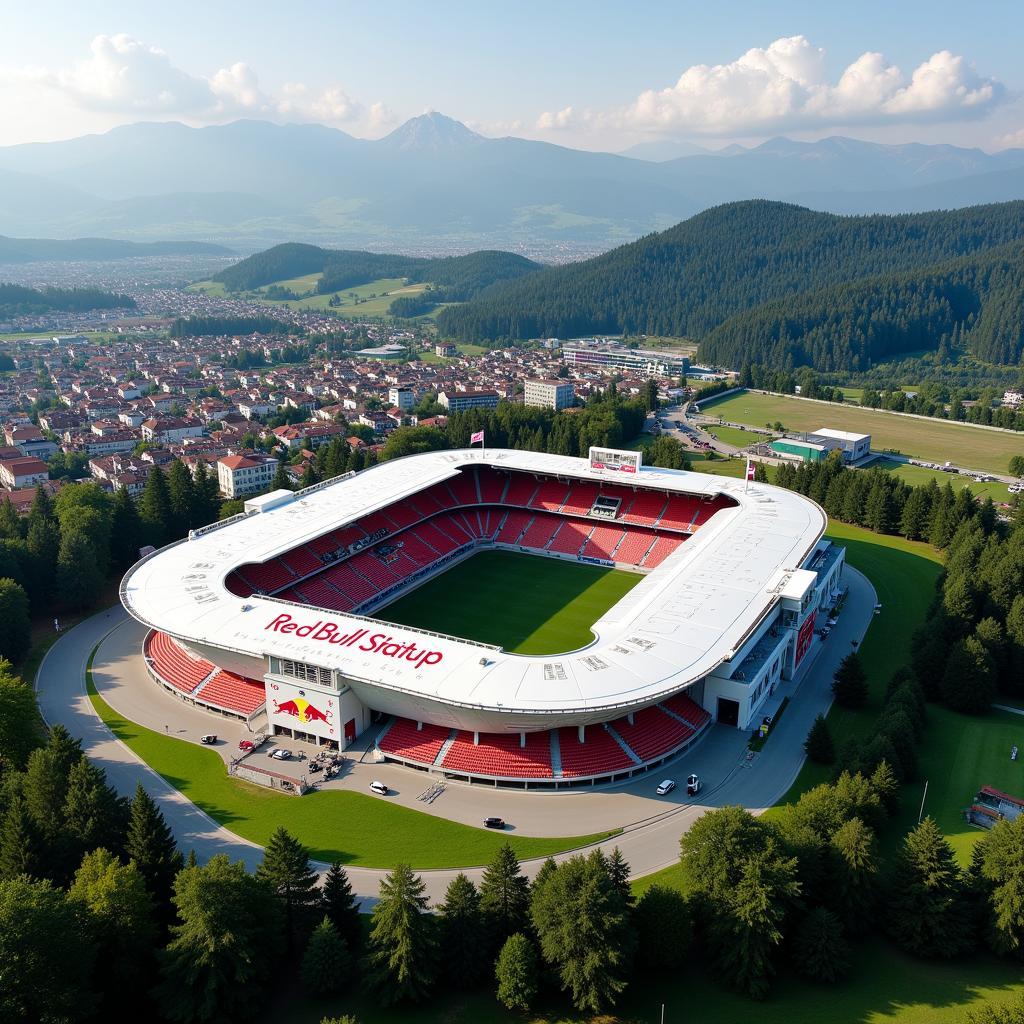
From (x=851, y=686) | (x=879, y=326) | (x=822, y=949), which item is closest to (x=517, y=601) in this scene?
(x=851, y=686)

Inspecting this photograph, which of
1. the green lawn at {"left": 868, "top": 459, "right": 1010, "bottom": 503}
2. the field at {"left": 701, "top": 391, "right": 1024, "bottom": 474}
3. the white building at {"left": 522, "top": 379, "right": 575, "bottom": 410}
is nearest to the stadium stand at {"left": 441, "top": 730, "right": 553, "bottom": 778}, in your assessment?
the green lawn at {"left": 868, "top": 459, "right": 1010, "bottom": 503}

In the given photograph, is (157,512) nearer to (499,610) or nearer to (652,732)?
(499,610)

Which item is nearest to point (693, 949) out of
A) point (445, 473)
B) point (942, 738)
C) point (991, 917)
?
point (991, 917)

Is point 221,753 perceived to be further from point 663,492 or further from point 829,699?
point 663,492

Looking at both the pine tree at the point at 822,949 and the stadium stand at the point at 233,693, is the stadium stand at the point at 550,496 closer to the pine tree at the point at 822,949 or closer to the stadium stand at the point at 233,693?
the stadium stand at the point at 233,693

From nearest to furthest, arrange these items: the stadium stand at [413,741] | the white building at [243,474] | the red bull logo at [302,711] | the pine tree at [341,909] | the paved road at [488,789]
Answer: the pine tree at [341,909] < the paved road at [488,789] < the stadium stand at [413,741] < the red bull logo at [302,711] < the white building at [243,474]

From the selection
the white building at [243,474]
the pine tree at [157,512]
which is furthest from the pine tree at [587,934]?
the white building at [243,474]
